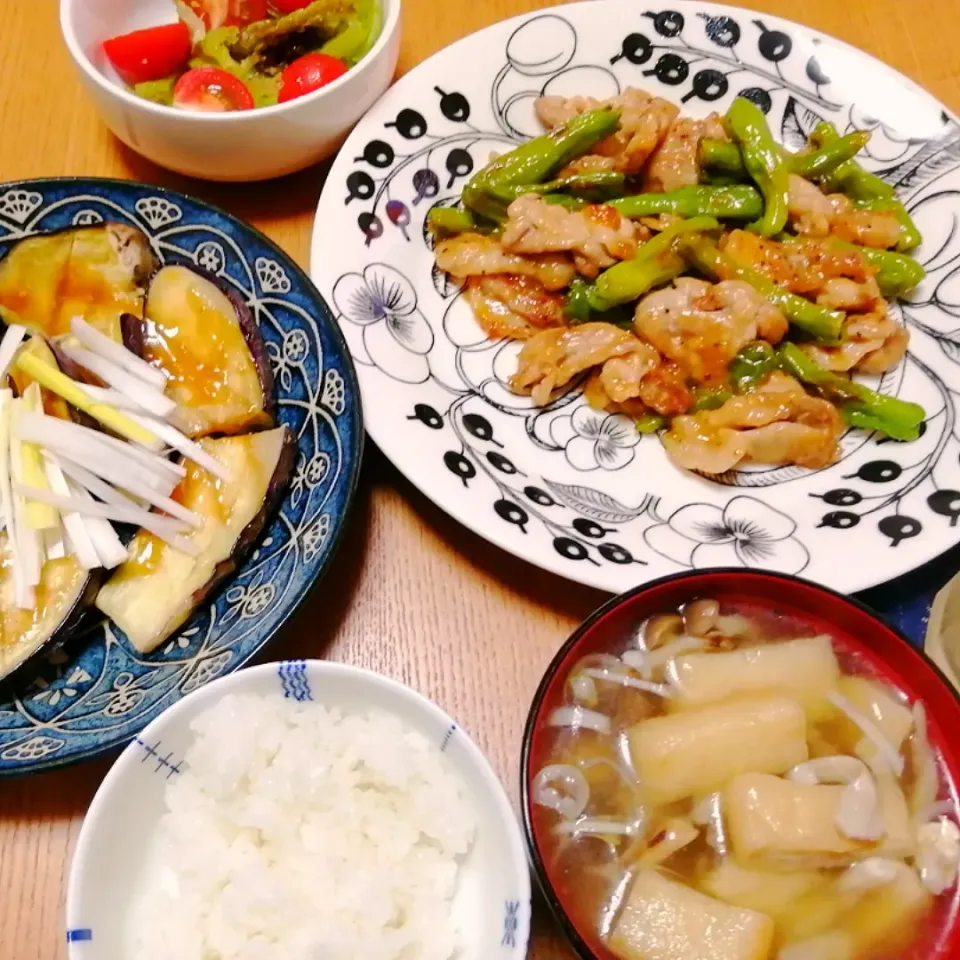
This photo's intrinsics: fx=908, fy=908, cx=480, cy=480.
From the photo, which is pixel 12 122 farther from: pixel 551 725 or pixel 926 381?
pixel 926 381

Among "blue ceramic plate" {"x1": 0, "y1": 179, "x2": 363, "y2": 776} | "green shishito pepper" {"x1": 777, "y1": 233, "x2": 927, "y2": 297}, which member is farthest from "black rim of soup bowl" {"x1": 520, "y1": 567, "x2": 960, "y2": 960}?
"green shishito pepper" {"x1": 777, "y1": 233, "x2": 927, "y2": 297}

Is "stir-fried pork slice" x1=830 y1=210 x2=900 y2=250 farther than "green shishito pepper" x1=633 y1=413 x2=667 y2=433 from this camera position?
Yes

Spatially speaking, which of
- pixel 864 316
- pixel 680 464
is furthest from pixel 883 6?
pixel 680 464

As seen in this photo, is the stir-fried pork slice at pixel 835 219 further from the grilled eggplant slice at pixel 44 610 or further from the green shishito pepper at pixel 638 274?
the grilled eggplant slice at pixel 44 610

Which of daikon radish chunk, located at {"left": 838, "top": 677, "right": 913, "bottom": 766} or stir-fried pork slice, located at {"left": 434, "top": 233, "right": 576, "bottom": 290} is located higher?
stir-fried pork slice, located at {"left": 434, "top": 233, "right": 576, "bottom": 290}

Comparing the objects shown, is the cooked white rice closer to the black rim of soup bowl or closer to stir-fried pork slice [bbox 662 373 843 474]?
the black rim of soup bowl

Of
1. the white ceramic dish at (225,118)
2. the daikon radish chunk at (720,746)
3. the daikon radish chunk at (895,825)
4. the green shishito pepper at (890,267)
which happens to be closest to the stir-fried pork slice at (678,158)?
the green shishito pepper at (890,267)
